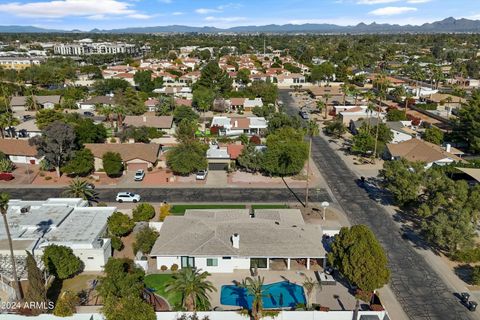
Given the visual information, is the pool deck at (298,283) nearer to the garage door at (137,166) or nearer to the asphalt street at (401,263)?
the asphalt street at (401,263)

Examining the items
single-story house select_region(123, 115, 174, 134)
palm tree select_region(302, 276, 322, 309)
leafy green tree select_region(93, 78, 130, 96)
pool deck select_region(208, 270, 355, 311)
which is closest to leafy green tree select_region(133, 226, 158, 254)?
pool deck select_region(208, 270, 355, 311)

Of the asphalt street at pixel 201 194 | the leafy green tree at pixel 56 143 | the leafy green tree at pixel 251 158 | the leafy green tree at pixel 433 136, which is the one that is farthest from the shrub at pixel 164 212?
the leafy green tree at pixel 433 136

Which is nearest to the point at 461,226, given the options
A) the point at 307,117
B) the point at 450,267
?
the point at 450,267

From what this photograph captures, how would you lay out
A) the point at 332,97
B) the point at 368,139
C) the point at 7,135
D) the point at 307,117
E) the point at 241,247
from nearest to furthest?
the point at 241,247 < the point at 368,139 < the point at 7,135 < the point at 307,117 < the point at 332,97

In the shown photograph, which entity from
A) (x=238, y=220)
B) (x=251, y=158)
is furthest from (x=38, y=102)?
(x=238, y=220)

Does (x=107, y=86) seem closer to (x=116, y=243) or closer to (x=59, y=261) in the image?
(x=116, y=243)

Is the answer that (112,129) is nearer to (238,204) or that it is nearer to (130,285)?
(238,204)

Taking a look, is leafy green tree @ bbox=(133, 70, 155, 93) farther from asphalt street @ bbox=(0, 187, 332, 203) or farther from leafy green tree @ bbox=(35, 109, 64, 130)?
asphalt street @ bbox=(0, 187, 332, 203)
